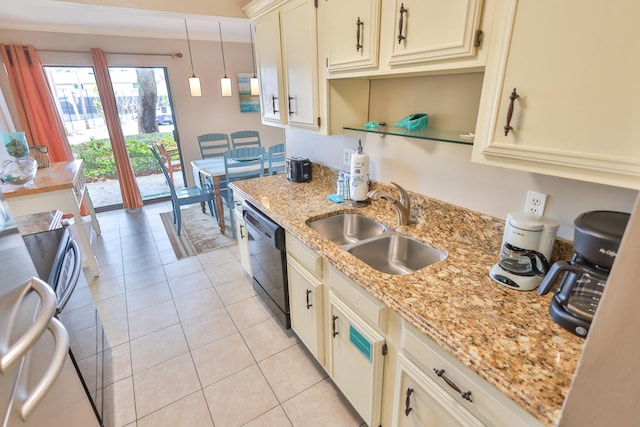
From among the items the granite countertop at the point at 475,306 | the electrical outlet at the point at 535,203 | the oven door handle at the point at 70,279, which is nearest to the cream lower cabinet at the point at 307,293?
the granite countertop at the point at 475,306

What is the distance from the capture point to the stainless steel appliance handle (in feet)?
2.30

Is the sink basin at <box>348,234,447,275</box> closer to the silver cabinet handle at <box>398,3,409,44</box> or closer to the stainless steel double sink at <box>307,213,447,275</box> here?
the stainless steel double sink at <box>307,213,447,275</box>

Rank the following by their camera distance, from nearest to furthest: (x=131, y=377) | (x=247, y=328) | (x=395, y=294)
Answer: (x=395, y=294) → (x=131, y=377) → (x=247, y=328)

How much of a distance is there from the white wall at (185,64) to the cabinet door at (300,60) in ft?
11.0

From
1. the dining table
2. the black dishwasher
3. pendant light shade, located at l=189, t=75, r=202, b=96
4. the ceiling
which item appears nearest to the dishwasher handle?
the black dishwasher

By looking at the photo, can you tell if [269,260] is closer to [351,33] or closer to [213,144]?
[351,33]

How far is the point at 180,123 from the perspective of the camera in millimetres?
4707

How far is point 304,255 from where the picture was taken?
1583 mm

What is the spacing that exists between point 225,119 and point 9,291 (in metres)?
4.62

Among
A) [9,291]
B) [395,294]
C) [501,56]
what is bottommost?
[395,294]

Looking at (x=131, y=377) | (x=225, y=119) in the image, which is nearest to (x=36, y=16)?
(x=225, y=119)

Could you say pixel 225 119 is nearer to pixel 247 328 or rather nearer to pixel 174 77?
pixel 174 77

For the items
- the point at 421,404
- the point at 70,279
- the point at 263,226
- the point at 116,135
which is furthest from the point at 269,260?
the point at 116,135

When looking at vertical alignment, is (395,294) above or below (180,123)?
below
